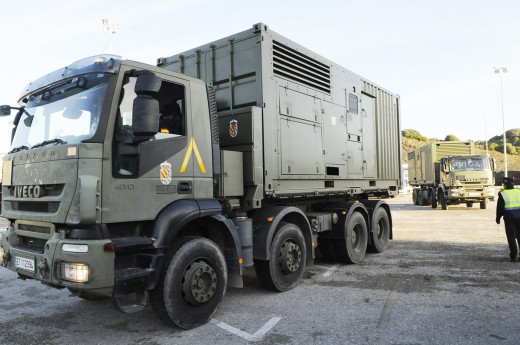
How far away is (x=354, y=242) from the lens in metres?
7.43

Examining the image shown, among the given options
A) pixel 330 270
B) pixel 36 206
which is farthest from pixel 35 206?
pixel 330 270

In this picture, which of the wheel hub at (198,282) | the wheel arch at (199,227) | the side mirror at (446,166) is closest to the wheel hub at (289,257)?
the wheel arch at (199,227)

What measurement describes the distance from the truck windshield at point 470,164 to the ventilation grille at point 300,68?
14.7 meters

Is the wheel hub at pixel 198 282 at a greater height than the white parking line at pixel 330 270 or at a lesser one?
greater

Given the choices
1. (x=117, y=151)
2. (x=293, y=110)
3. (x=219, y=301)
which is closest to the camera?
(x=117, y=151)

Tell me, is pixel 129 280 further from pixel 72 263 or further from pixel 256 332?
pixel 256 332

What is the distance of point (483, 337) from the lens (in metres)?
3.73

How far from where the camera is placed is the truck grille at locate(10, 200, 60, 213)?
11.7 feet

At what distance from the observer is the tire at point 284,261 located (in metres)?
5.21

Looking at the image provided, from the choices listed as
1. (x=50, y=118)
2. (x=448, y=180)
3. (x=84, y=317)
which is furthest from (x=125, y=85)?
(x=448, y=180)

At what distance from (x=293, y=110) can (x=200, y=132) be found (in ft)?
6.03

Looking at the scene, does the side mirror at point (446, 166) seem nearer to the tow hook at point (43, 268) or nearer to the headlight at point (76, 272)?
the headlight at point (76, 272)

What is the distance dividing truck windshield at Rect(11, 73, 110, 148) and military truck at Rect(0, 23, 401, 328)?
0.05 ft

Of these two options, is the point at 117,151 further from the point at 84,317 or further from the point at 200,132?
the point at 84,317
